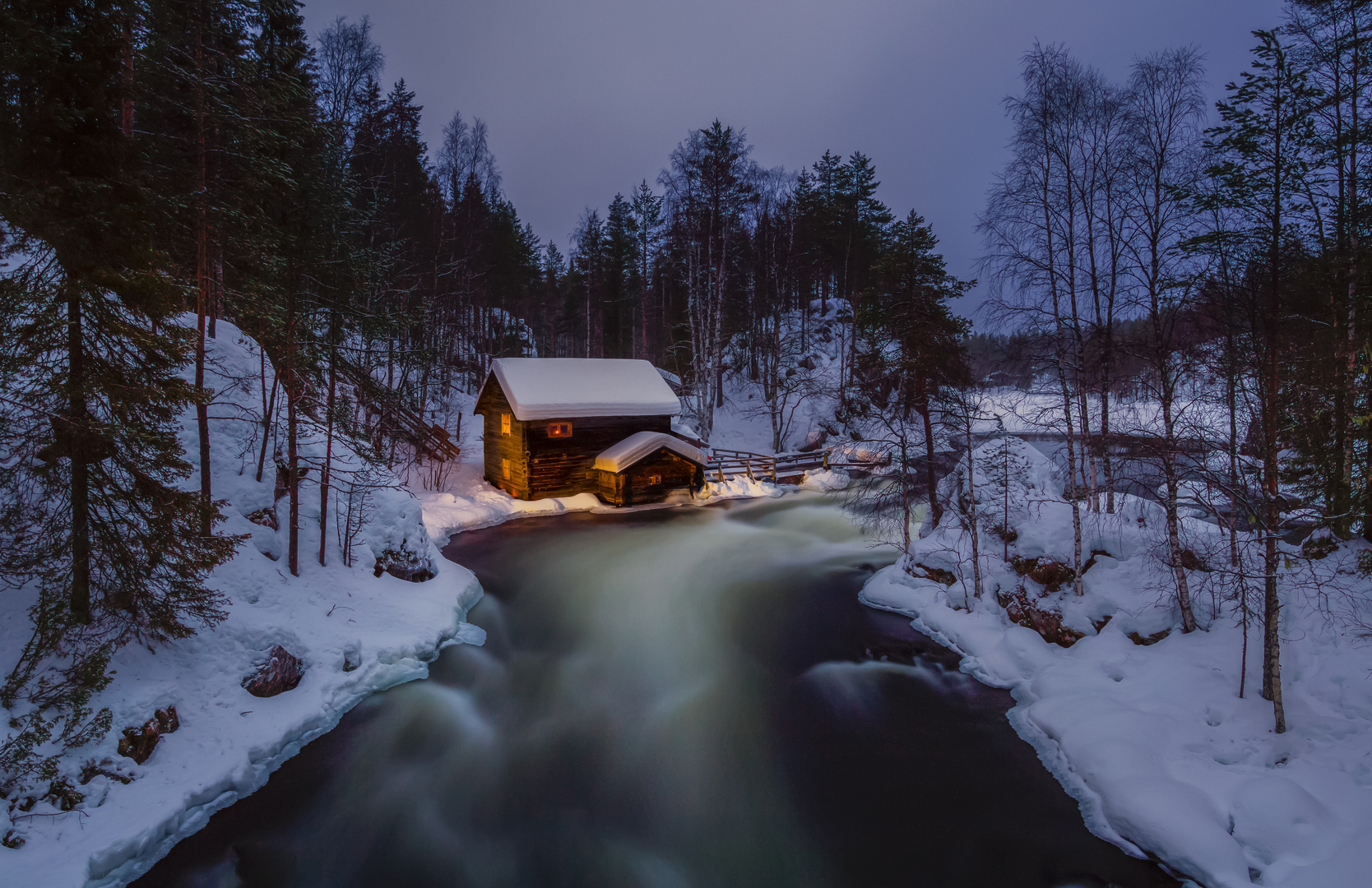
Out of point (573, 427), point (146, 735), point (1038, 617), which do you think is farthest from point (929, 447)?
point (146, 735)

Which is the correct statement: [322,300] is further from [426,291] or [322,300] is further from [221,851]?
[426,291]

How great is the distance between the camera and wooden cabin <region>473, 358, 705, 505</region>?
21.3 m

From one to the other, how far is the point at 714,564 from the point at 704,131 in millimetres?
19567

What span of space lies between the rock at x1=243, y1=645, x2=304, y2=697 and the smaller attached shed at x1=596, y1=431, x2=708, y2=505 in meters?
13.4

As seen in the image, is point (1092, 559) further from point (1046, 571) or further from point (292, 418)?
point (292, 418)

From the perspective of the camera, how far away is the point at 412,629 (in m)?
10.6

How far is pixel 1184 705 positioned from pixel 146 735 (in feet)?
42.1

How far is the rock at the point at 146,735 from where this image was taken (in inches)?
247

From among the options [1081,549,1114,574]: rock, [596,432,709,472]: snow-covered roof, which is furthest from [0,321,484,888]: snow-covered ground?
[1081,549,1114,574]: rock

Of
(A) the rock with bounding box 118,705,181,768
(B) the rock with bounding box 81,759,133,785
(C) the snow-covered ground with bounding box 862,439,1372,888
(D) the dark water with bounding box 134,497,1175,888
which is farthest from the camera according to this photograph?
(A) the rock with bounding box 118,705,181,768

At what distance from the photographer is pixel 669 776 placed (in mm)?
7520

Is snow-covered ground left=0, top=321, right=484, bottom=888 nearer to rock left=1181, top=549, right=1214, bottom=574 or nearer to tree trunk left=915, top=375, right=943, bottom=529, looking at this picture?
tree trunk left=915, top=375, right=943, bottom=529

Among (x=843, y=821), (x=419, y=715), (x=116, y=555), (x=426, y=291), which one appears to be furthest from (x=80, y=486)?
(x=426, y=291)

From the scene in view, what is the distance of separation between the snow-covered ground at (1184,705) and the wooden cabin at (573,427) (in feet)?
39.7
